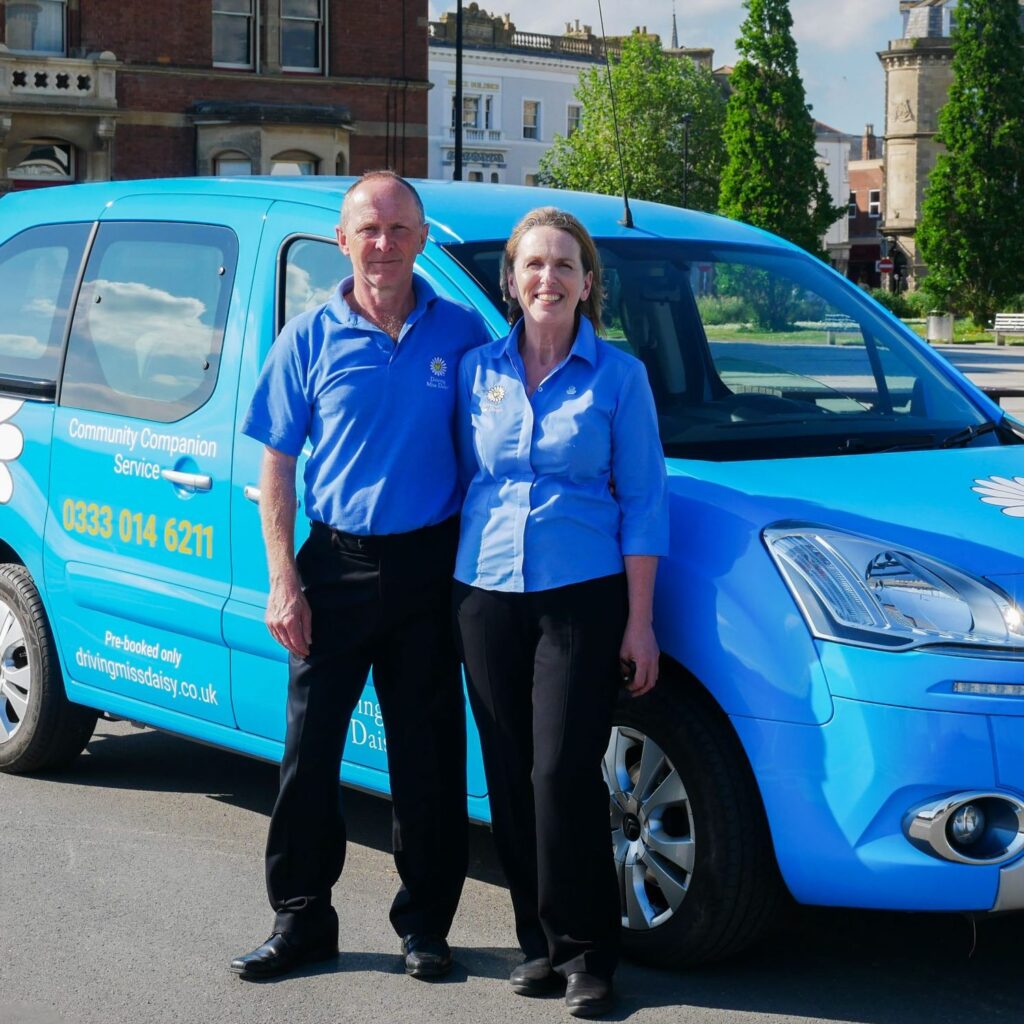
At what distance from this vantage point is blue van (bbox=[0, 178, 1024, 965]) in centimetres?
378

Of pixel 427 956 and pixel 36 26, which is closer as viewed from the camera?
pixel 427 956

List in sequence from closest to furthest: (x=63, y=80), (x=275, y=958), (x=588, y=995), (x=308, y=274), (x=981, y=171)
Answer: (x=588, y=995)
(x=275, y=958)
(x=308, y=274)
(x=63, y=80)
(x=981, y=171)

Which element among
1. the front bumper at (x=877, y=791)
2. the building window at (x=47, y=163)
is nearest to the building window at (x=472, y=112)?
the building window at (x=47, y=163)

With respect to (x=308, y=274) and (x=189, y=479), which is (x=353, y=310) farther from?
(x=189, y=479)

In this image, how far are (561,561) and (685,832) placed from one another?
73 centimetres

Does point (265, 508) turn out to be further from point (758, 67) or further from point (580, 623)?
point (758, 67)

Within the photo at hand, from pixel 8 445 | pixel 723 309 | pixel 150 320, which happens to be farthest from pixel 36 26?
pixel 723 309

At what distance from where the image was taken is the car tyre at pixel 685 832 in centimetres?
398

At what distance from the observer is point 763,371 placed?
5.05 meters

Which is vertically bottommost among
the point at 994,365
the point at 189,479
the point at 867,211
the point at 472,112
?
the point at 189,479

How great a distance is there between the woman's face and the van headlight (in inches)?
26.5

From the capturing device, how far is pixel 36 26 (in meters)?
37.8

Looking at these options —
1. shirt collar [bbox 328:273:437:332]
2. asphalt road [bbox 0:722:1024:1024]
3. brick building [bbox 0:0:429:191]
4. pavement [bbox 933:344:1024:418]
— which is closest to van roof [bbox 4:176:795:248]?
shirt collar [bbox 328:273:437:332]

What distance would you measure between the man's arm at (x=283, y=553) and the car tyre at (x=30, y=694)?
6.45 feet
